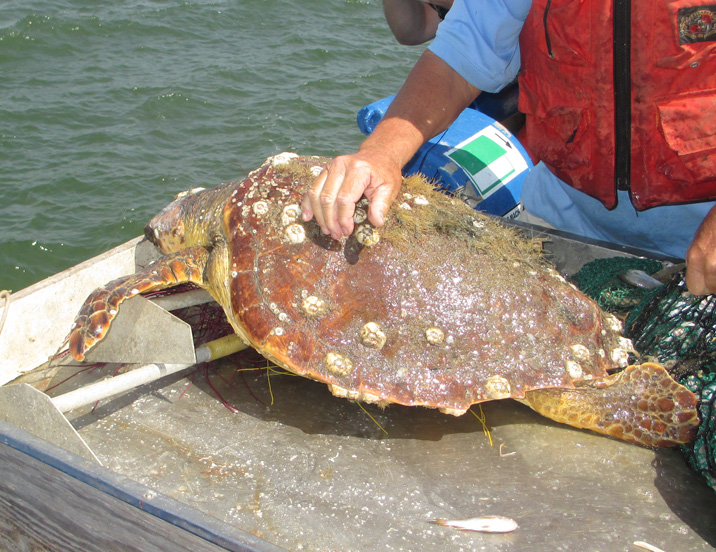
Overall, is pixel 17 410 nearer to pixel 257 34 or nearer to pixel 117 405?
pixel 117 405

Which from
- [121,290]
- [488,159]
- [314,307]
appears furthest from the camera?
[488,159]

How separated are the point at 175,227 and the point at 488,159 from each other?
1.84 m

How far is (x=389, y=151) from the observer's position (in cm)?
233

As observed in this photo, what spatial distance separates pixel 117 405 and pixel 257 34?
25.6ft

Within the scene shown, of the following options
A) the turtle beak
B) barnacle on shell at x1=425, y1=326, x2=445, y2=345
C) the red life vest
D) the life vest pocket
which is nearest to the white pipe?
the turtle beak

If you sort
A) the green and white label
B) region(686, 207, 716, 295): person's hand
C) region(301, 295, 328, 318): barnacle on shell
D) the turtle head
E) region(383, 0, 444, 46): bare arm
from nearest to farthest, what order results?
region(686, 207, 716, 295): person's hand < region(301, 295, 328, 318): barnacle on shell < the turtle head < the green and white label < region(383, 0, 444, 46): bare arm

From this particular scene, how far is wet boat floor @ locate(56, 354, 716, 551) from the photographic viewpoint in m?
1.90

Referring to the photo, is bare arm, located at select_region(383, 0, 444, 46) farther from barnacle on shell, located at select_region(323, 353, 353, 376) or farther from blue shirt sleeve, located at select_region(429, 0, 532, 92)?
barnacle on shell, located at select_region(323, 353, 353, 376)

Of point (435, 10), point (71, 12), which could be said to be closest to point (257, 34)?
point (71, 12)

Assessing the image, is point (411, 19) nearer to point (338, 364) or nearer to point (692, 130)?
point (692, 130)

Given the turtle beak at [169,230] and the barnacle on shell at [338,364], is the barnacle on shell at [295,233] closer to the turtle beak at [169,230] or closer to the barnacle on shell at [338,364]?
the barnacle on shell at [338,364]

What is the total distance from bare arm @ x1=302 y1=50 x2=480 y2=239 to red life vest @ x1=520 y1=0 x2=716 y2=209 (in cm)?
43

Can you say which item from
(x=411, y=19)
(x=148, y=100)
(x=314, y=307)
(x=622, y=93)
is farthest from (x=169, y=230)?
(x=148, y=100)

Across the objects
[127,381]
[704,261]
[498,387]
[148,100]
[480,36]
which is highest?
[480,36]
